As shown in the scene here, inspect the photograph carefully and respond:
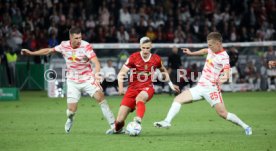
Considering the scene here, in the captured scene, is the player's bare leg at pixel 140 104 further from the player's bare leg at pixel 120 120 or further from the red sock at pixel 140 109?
the player's bare leg at pixel 120 120

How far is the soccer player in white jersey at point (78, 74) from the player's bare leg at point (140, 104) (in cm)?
88

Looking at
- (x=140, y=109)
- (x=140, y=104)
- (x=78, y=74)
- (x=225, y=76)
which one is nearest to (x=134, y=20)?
(x=78, y=74)

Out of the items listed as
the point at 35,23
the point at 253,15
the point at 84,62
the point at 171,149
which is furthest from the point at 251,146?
the point at 253,15

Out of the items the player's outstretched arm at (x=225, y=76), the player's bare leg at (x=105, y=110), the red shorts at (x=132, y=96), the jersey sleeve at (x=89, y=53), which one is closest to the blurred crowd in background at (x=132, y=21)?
the jersey sleeve at (x=89, y=53)

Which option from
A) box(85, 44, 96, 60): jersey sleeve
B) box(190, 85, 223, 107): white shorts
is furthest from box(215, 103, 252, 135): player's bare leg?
box(85, 44, 96, 60): jersey sleeve

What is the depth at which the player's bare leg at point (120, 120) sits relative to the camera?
14.5 meters

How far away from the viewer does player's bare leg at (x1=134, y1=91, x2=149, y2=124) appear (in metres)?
13.9

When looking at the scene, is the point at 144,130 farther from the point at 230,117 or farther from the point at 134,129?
the point at 230,117

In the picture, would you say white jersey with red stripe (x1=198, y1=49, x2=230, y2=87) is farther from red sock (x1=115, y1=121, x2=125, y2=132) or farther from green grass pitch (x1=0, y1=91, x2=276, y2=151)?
red sock (x1=115, y1=121, x2=125, y2=132)

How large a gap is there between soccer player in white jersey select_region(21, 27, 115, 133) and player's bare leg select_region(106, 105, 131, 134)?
0.51ft

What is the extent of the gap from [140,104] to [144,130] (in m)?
1.47

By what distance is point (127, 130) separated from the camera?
→ 47.3 ft

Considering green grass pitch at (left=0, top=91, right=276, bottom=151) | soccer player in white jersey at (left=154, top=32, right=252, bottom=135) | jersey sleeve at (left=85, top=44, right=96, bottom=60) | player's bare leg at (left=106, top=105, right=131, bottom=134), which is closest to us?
green grass pitch at (left=0, top=91, right=276, bottom=151)

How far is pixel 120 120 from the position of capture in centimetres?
1448
